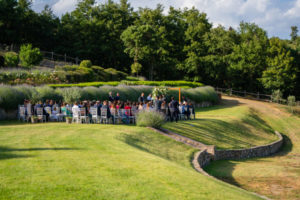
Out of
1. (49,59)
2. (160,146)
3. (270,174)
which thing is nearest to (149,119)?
(160,146)

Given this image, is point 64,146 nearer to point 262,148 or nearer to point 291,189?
point 291,189

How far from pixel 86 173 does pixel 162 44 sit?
4506 cm

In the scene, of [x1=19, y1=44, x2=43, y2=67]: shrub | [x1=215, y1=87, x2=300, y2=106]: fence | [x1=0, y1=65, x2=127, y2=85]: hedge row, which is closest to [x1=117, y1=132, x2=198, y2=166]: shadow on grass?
[x1=0, y1=65, x2=127, y2=85]: hedge row

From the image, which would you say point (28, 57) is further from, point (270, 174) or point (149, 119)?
point (270, 174)

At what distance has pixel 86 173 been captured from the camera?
8.56 metres

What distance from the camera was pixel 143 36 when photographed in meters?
48.9

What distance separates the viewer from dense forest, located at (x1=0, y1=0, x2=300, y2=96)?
165 ft

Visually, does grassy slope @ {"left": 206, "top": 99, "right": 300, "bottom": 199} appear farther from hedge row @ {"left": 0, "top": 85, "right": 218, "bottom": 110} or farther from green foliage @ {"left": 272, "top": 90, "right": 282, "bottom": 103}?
green foliage @ {"left": 272, "top": 90, "right": 282, "bottom": 103}

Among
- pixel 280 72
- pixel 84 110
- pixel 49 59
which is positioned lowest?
pixel 84 110

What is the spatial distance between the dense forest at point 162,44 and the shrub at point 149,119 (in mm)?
30592

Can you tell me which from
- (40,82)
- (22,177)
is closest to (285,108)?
(40,82)

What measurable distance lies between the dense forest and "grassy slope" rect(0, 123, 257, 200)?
123ft

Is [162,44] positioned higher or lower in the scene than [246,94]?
higher

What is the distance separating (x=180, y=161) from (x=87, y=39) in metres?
42.3
